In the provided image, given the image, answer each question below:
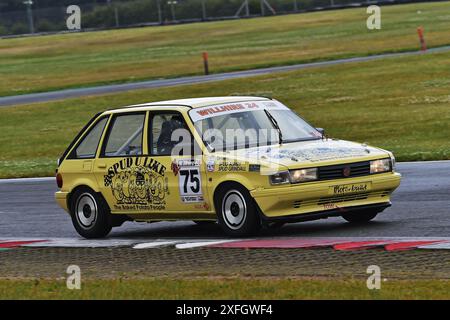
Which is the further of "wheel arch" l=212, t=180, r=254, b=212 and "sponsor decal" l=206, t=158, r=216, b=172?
"sponsor decal" l=206, t=158, r=216, b=172

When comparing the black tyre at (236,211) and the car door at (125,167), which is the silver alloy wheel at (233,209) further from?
the car door at (125,167)

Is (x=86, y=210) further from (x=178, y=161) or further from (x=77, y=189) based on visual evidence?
(x=178, y=161)

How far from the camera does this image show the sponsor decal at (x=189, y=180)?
12.5 m

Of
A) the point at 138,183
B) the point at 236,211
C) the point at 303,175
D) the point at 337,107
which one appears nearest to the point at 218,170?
the point at 236,211

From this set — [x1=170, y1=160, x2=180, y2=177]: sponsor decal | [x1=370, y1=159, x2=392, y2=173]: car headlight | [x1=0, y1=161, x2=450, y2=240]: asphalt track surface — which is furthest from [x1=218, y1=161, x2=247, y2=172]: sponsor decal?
[x1=370, y1=159, x2=392, y2=173]: car headlight

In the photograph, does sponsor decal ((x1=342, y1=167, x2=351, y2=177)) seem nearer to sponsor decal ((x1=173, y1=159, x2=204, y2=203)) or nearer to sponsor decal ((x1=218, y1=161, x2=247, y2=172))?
sponsor decal ((x1=218, y1=161, x2=247, y2=172))

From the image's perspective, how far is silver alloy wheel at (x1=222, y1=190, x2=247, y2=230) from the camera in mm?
12117

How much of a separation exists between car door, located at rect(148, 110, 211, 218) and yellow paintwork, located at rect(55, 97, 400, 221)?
14mm

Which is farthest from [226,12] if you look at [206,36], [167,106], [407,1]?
[167,106]

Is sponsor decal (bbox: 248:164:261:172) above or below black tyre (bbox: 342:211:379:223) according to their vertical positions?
above

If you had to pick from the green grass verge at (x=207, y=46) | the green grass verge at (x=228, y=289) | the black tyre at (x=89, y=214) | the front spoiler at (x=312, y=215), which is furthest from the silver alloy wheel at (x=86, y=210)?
the green grass verge at (x=207, y=46)

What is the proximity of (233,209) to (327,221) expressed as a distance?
1847 millimetres

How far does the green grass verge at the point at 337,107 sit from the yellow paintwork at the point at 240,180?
8907 mm
